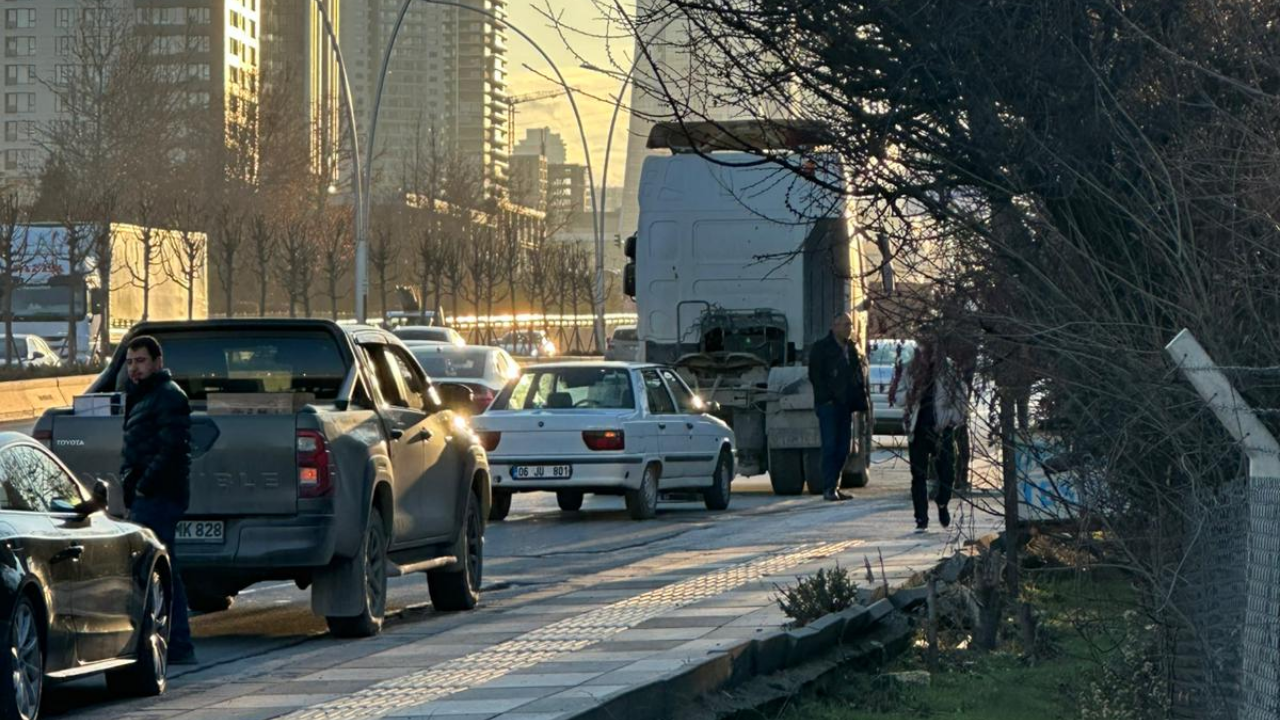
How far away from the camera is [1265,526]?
620 cm

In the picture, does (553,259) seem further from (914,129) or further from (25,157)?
(914,129)

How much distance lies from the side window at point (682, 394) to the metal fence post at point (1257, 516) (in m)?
17.6

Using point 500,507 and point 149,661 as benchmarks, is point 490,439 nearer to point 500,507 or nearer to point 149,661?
point 500,507

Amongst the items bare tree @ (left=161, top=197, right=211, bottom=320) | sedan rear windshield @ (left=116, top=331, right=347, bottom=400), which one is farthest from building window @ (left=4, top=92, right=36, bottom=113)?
sedan rear windshield @ (left=116, top=331, right=347, bottom=400)

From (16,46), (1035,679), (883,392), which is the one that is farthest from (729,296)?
(16,46)

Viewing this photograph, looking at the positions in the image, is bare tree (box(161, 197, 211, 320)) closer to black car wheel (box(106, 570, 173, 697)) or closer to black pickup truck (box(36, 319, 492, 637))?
black pickup truck (box(36, 319, 492, 637))

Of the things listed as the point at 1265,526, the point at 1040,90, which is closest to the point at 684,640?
the point at 1040,90

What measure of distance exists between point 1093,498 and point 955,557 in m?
5.23

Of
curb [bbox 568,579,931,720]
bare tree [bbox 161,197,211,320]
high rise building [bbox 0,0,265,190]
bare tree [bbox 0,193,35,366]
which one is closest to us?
curb [bbox 568,579,931,720]

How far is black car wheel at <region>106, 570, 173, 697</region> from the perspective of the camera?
10695 mm

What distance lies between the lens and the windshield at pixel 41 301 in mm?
58812

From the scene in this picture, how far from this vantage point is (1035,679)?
11.4 metres

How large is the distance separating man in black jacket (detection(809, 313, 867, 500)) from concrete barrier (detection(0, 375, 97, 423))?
68.3 feet

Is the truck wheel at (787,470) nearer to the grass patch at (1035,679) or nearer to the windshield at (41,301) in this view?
the grass patch at (1035,679)
